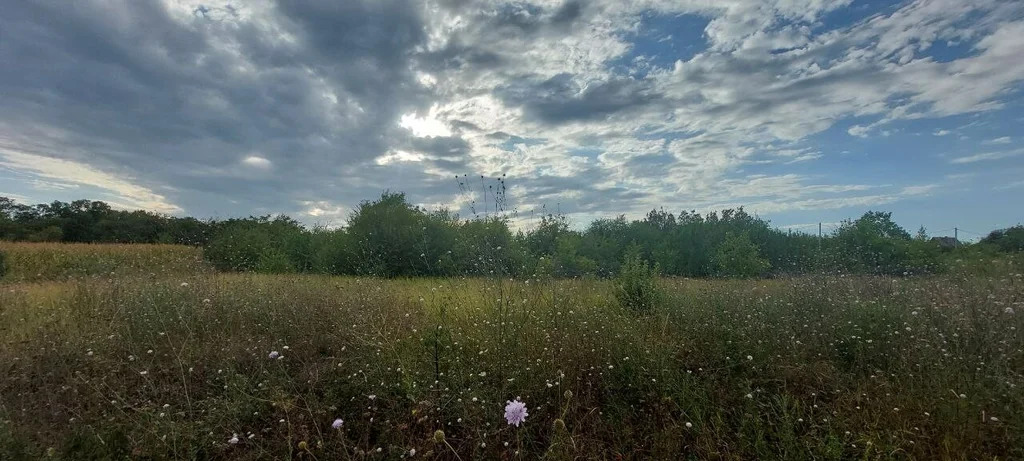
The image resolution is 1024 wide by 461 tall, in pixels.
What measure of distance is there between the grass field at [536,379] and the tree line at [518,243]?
183 centimetres

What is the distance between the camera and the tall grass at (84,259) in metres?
8.73

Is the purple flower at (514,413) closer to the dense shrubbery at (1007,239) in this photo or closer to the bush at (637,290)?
the bush at (637,290)

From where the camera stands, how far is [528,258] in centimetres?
1143

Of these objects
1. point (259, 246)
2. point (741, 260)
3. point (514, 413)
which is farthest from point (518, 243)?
point (514, 413)

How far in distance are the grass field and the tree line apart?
1825 mm

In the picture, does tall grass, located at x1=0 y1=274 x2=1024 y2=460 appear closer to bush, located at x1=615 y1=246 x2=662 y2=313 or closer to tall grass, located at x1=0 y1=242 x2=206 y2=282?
bush, located at x1=615 y1=246 x2=662 y2=313

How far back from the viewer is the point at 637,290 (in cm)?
671

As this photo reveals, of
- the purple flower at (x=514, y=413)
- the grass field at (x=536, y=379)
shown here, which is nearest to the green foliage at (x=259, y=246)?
the grass field at (x=536, y=379)

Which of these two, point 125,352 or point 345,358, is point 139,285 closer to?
point 125,352

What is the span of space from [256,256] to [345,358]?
13.6 m

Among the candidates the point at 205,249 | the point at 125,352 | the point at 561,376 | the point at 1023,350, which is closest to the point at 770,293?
the point at 1023,350

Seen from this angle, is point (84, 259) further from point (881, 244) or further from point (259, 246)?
point (881, 244)

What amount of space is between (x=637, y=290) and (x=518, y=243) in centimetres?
823

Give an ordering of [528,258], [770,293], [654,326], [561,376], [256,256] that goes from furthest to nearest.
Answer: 1. [256,256]
2. [528,258]
3. [770,293]
4. [654,326]
5. [561,376]
